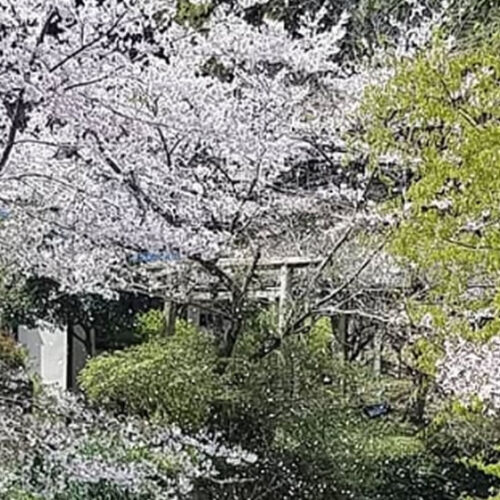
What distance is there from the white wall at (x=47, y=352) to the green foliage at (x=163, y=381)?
2928 millimetres

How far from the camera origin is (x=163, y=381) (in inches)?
223

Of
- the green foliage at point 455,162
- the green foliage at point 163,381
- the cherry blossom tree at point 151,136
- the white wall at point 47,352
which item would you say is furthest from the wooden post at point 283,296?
the white wall at point 47,352

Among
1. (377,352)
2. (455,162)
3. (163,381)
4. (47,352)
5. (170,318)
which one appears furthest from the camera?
(47,352)

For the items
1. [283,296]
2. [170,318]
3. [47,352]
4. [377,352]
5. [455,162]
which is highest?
[455,162]

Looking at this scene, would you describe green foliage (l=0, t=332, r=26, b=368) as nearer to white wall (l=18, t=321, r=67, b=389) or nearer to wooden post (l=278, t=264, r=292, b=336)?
white wall (l=18, t=321, r=67, b=389)

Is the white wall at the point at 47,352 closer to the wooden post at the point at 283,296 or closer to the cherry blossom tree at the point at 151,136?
the wooden post at the point at 283,296

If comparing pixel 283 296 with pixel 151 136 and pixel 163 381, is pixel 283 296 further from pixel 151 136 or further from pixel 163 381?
pixel 151 136

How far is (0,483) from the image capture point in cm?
439

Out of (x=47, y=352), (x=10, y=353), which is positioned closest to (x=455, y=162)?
(x=10, y=353)

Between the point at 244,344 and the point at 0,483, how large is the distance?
2023mm

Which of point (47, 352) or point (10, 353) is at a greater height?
point (10, 353)

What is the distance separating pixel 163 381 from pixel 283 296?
3.16 feet

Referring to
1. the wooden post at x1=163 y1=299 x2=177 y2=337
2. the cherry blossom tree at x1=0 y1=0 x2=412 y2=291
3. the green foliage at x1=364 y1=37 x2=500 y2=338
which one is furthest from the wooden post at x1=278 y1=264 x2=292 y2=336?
the green foliage at x1=364 y1=37 x2=500 y2=338

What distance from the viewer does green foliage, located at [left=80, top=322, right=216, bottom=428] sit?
18.4 feet
